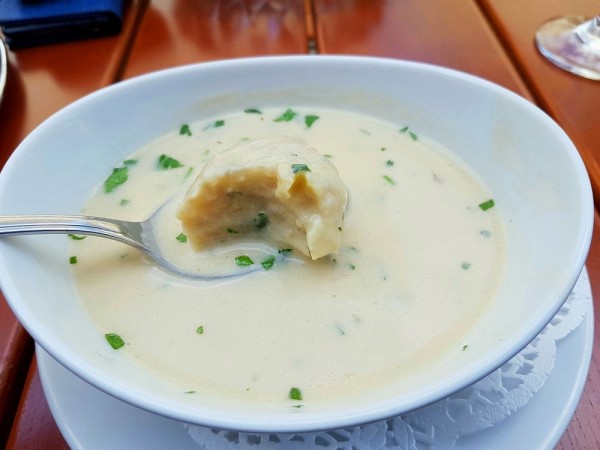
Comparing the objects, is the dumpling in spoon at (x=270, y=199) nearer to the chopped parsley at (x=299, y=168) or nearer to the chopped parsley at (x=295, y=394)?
the chopped parsley at (x=299, y=168)

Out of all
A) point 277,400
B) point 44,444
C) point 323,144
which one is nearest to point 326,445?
point 277,400

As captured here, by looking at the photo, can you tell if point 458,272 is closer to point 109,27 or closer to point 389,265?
point 389,265

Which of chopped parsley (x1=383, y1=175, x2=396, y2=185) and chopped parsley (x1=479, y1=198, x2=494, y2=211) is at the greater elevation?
chopped parsley (x1=383, y1=175, x2=396, y2=185)

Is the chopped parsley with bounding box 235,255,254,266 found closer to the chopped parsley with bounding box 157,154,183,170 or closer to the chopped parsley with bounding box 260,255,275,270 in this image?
the chopped parsley with bounding box 260,255,275,270

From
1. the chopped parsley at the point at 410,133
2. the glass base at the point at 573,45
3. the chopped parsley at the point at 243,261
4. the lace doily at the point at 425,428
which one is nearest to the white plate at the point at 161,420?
the lace doily at the point at 425,428

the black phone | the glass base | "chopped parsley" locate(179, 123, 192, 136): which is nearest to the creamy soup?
"chopped parsley" locate(179, 123, 192, 136)
